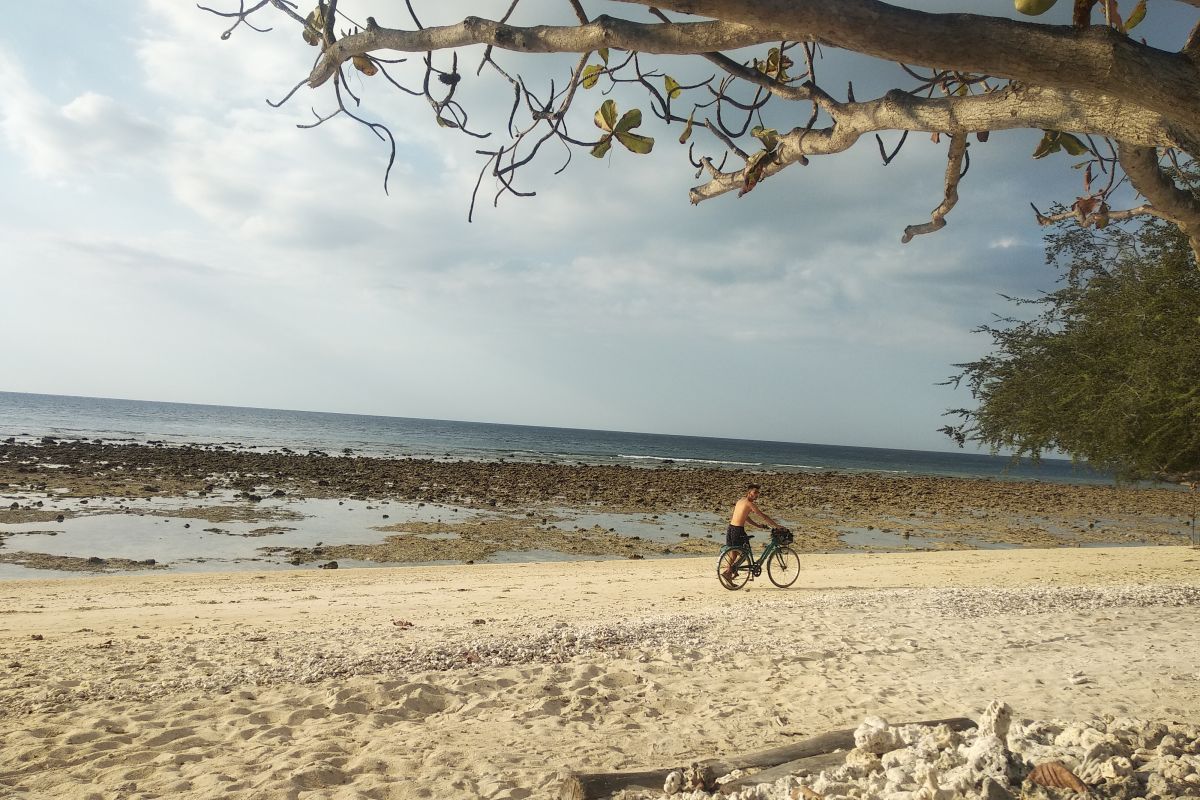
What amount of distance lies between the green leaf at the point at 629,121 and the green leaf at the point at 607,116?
0.04 m

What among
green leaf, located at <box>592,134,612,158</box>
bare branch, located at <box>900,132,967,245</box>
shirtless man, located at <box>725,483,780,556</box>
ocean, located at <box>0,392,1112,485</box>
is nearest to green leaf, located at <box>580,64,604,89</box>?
green leaf, located at <box>592,134,612,158</box>

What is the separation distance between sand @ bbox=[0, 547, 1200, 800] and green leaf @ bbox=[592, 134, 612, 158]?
3324mm

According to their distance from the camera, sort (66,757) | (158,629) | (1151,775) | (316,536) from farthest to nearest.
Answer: (316,536), (158,629), (66,757), (1151,775)

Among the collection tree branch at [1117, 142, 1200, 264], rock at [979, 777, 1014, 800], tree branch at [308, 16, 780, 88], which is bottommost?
rock at [979, 777, 1014, 800]

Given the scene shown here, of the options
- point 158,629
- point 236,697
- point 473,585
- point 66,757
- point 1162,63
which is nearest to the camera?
point 1162,63

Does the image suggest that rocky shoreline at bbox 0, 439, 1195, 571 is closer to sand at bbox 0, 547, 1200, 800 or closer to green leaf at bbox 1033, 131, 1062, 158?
sand at bbox 0, 547, 1200, 800

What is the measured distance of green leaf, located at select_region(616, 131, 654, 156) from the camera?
332 cm

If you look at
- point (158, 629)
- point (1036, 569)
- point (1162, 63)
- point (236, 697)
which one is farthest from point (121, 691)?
point (1036, 569)

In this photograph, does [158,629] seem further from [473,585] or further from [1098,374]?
[1098,374]

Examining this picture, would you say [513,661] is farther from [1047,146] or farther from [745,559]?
[745,559]

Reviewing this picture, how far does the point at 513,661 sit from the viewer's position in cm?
616

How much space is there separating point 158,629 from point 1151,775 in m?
8.24

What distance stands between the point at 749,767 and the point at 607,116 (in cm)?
315

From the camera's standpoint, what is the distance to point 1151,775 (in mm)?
2840
